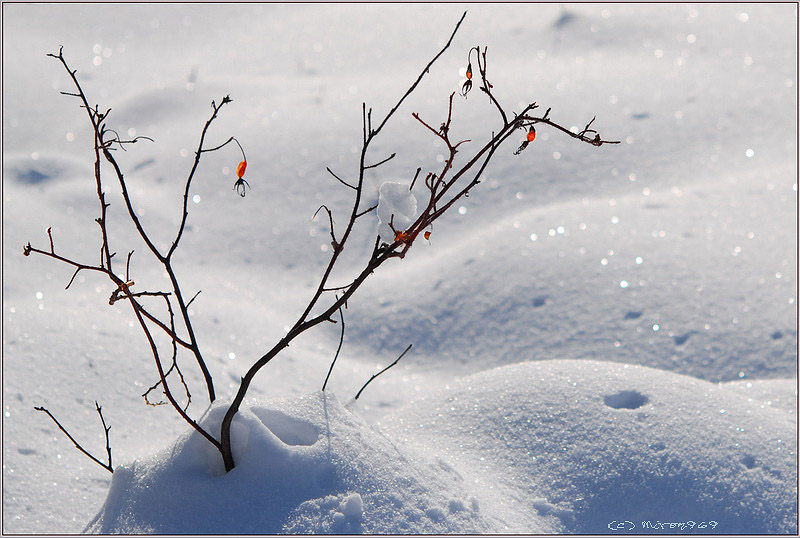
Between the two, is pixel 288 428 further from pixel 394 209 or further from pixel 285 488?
pixel 394 209

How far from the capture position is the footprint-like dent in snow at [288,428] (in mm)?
1631

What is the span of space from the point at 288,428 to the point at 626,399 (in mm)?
1059

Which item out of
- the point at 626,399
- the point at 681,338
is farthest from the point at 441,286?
the point at 626,399

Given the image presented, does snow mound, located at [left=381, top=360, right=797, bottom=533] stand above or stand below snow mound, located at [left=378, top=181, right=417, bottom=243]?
below

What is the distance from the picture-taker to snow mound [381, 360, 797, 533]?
69.4 inches

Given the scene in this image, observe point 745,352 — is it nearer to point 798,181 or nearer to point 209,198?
point 798,181

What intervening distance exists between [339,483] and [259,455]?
190mm

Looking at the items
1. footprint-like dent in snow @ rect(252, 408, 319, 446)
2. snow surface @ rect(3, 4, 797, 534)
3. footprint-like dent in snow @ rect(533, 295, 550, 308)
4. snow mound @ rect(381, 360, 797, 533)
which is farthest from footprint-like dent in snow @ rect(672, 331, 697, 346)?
footprint-like dent in snow @ rect(252, 408, 319, 446)

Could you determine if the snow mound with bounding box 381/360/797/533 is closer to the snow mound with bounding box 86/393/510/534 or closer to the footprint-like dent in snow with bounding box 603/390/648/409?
the footprint-like dent in snow with bounding box 603/390/648/409

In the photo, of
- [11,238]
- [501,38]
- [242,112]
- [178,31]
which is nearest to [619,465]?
[11,238]

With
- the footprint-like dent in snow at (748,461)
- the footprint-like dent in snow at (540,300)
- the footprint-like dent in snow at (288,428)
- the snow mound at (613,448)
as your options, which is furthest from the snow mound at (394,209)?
the footprint-like dent in snow at (540,300)

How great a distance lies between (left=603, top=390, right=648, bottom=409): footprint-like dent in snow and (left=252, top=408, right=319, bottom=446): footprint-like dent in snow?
941mm

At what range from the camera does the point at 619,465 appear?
1.86 metres

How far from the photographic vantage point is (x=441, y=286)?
385 cm
